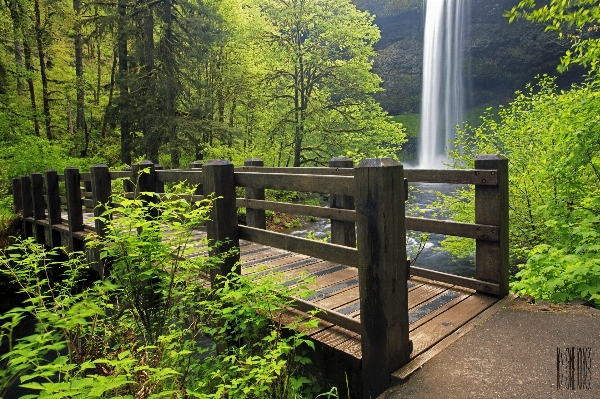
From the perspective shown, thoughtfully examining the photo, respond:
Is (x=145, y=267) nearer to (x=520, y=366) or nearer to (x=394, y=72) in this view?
(x=520, y=366)

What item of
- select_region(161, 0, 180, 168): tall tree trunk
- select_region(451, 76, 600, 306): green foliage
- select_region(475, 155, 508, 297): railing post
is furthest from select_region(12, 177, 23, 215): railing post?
Answer: select_region(475, 155, 508, 297): railing post

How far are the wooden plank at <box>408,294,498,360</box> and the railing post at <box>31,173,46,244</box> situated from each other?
951 cm

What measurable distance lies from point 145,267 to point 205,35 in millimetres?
13445

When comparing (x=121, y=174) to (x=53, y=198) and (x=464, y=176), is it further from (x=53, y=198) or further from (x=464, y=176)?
(x=464, y=176)

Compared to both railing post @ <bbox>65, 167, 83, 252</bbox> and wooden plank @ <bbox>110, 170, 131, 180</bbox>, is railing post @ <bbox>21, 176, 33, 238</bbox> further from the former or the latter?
wooden plank @ <bbox>110, 170, 131, 180</bbox>

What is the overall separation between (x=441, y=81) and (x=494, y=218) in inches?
1390

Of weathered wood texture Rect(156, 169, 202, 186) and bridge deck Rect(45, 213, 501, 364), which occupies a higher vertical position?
weathered wood texture Rect(156, 169, 202, 186)

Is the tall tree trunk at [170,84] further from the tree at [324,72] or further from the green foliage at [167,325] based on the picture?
the green foliage at [167,325]

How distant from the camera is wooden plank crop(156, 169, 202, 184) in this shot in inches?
161

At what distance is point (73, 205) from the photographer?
764 centimetres

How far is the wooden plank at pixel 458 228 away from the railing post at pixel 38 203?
353 inches

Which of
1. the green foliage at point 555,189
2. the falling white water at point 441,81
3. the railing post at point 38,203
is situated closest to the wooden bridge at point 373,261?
the green foliage at point 555,189

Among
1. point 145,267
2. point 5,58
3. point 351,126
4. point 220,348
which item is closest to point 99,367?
point 145,267

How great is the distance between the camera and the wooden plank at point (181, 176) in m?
4.08
